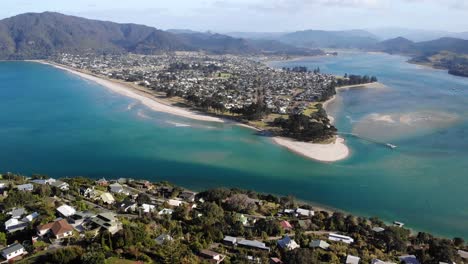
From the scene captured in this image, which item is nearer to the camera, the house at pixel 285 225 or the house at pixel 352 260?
the house at pixel 352 260

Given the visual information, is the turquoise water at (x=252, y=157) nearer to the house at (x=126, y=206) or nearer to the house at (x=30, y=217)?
the house at (x=126, y=206)

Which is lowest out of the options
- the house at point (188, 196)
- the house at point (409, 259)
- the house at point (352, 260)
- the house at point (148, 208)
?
the house at point (409, 259)

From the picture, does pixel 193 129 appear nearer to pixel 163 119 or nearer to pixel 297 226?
pixel 163 119

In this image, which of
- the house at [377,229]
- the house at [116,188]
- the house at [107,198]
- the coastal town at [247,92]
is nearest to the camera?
the house at [377,229]

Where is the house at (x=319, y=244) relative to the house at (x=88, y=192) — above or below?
below

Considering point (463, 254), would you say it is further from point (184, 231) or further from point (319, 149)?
point (319, 149)

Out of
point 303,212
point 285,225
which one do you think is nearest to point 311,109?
point 303,212

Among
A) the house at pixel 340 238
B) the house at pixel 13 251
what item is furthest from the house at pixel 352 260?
the house at pixel 13 251
